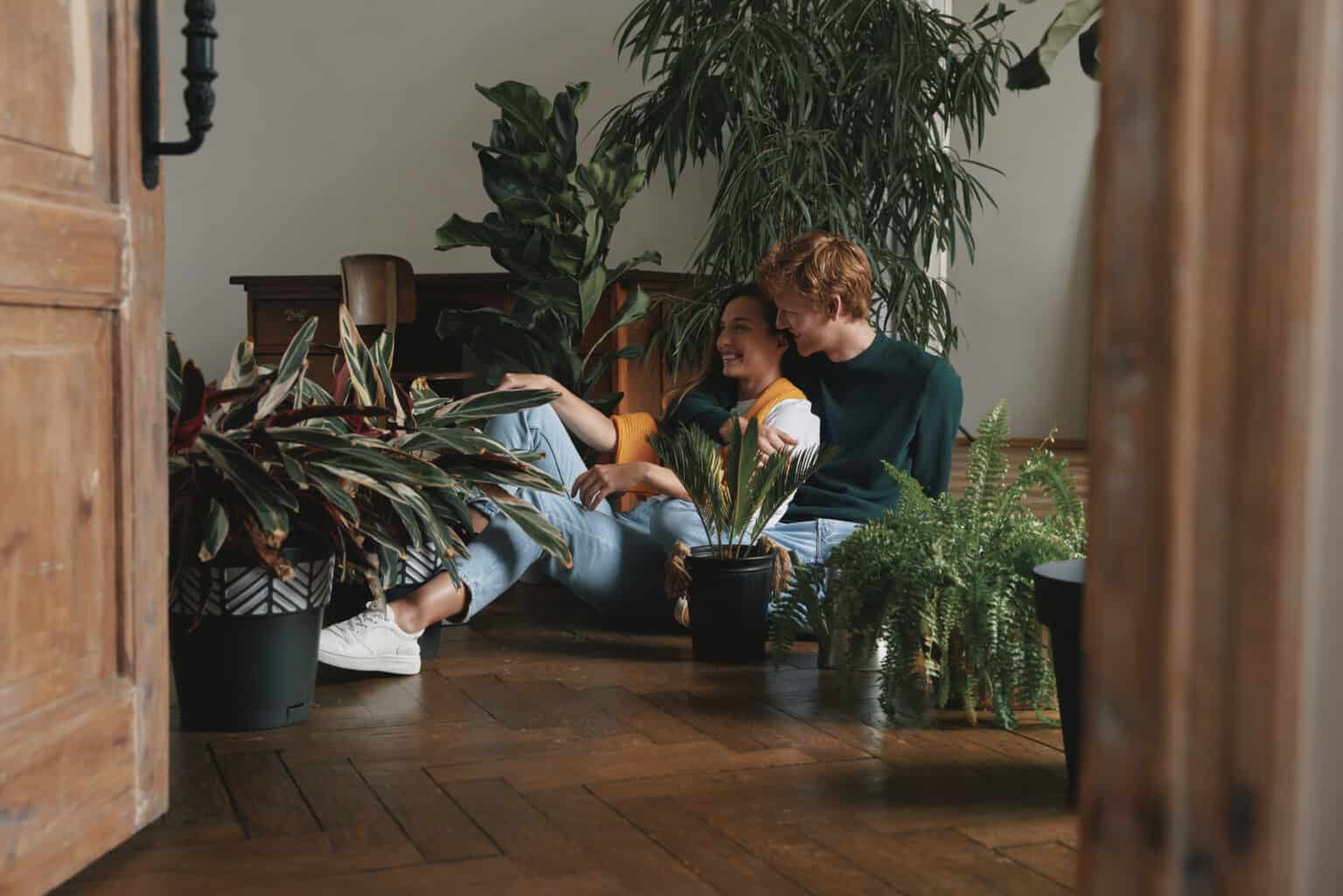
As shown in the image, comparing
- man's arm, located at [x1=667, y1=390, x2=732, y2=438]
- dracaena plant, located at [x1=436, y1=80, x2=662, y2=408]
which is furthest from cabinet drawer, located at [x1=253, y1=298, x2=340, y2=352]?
man's arm, located at [x1=667, y1=390, x2=732, y2=438]

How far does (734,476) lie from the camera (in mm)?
2666

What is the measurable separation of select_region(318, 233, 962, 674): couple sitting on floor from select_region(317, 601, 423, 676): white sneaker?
232mm

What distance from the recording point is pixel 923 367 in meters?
3.04

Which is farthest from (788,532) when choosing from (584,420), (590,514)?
(584,420)

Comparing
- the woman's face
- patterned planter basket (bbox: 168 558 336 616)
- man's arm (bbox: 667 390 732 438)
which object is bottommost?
patterned planter basket (bbox: 168 558 336 616)

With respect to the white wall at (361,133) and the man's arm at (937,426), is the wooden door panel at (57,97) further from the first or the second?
the white wall at (361,133)

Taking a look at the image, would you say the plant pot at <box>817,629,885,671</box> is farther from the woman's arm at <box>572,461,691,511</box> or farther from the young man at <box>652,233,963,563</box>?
the woman's arm at <box>572,461,691,511</box>

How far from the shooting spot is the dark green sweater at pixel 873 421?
9.87ft

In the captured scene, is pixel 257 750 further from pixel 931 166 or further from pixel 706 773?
pixel 931 166

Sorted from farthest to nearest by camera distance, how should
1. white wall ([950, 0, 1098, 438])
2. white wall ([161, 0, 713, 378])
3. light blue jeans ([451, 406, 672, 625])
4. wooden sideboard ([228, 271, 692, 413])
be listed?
white wall ([950, 0, 1098, 438]), white wall ([161, 0, 713, 378]), wooden sideboard ([228, 271, 692, 413]), light blue jeans ([451, 406, 672, 625])

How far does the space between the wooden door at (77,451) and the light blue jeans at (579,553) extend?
1117 millimetres

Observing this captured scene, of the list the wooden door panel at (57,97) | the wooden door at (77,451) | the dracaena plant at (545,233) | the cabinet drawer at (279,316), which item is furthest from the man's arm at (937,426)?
the cabinet drawer at (279,316)

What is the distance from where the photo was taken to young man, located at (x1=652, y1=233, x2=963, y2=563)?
3000 mm

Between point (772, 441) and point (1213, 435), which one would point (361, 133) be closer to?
point (772, 441)
